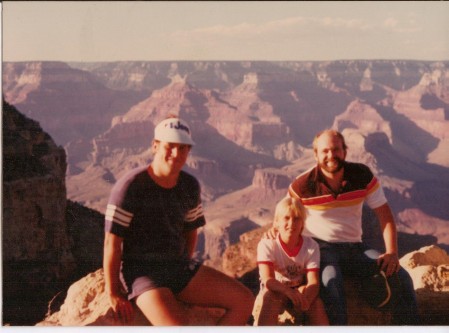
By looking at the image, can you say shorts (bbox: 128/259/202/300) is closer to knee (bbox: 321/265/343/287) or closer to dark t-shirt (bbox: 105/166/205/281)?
dark t-shirt (bbox: 105/166/205/281)

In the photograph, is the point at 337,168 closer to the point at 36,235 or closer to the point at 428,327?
the point at 428,327

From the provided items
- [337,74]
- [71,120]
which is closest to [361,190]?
[337,74]

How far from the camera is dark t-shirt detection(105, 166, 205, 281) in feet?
13.3

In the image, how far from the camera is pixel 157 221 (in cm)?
419

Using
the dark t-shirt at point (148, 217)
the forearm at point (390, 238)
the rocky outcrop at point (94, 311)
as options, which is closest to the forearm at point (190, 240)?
the dark t-shirt at point (148, 217)

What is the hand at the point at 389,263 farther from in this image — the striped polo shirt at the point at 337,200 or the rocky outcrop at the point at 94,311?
the rocky outcrop at the point at 94,311

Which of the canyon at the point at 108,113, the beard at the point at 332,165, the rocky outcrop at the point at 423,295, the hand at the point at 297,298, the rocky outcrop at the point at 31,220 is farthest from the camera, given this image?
the canyon at the point at 108,113

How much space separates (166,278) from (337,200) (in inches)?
52.5

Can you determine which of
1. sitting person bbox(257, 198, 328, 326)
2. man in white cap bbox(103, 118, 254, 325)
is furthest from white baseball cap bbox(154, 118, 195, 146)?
sitting person bbox(257, 198, 328, 326)

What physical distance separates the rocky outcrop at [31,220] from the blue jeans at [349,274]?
255 centimetres

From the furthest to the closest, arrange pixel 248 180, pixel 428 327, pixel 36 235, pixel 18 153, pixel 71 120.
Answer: pixel 248 180 → pixel 36 235 → pixel 18 153 → pixel 71 120 → pixel 428 327

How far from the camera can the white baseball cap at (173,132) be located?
4.14 m

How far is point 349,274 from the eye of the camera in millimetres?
4586

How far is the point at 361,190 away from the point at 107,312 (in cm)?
200
